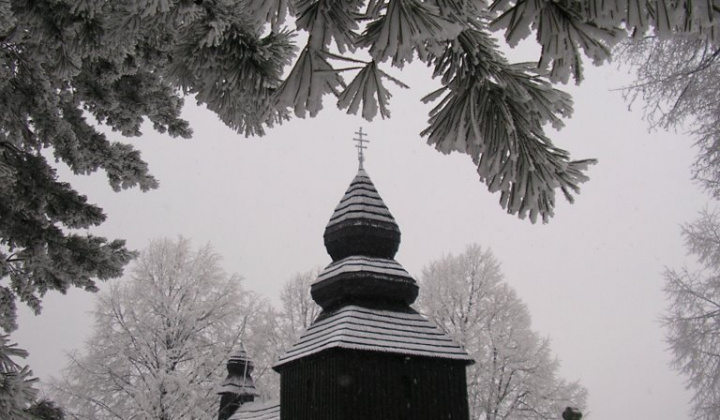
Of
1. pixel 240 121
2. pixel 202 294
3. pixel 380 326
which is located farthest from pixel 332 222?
pixel 240 121

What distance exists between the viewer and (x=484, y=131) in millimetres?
1479

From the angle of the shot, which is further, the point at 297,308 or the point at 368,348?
the point at 297,308

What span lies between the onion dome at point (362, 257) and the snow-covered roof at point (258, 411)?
15.5ft

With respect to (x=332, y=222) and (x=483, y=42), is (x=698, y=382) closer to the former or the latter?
(x=332, y=222)

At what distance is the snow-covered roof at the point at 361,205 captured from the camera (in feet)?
50.8

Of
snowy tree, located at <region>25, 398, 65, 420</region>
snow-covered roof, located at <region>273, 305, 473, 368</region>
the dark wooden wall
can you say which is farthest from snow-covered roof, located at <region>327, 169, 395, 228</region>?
snowy tree, located at <region>25, 398, 65, 420</region>

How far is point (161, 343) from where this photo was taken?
816 inches

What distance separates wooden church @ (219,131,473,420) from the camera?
39.6ft

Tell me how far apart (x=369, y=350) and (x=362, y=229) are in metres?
3.80

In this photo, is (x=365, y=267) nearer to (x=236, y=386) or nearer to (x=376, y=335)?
(x=376, y=335)

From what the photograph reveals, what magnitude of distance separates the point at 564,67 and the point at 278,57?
1117 mm

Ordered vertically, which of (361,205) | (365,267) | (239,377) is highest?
(361,205)

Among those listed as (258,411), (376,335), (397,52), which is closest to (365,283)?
(376,335)

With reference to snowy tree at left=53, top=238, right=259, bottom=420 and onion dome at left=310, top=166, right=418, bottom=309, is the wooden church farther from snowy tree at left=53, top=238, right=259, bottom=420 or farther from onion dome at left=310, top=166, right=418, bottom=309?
snowy tree at left=53, top=238, right=259, bottom=420
